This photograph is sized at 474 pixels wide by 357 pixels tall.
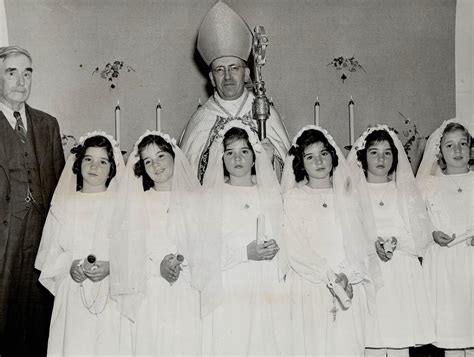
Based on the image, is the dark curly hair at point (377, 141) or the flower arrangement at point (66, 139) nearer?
the dark curly hair at point (377, 141)

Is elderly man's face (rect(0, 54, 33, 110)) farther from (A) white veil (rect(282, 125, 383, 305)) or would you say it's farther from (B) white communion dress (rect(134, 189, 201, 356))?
(A) white veil (rect(282, 125, 383, 305))

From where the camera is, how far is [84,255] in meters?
3.33

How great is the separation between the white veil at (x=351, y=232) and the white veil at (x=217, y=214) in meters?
0.13

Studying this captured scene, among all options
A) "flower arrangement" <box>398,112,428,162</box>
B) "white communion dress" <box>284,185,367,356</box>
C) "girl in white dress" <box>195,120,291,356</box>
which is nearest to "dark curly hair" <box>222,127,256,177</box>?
"girl in white dress" <box>195,120,291,356</box>

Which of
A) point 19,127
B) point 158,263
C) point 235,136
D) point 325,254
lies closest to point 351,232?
point 325,254

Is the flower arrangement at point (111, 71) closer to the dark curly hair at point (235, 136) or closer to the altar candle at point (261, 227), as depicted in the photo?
the dark curly hair at point (235, 136)

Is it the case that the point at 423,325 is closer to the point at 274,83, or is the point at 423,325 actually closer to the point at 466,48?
the point at 274,83

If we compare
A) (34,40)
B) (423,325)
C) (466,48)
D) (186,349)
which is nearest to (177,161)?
(186,349)

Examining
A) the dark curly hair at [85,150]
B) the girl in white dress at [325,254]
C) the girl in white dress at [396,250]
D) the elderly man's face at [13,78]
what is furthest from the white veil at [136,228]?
the girl in white dress at [396,250]

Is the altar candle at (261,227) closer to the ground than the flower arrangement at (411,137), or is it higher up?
closer to the ground

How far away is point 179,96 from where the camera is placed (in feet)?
15.8

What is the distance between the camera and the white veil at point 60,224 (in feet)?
10.9

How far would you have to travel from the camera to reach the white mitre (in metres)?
4.28

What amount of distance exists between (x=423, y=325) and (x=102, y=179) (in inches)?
67.1
